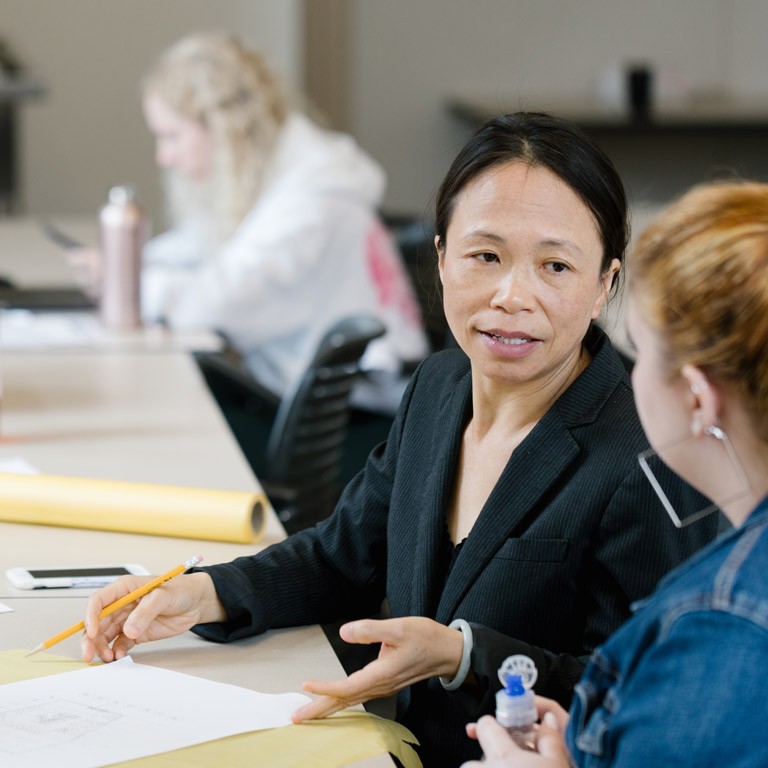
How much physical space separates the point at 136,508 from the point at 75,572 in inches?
6.0

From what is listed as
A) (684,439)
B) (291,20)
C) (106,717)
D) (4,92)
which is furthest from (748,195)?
(291,20)

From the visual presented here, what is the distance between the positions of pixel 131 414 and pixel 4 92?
2911 mm

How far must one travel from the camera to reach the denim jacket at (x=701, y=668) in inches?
26.0

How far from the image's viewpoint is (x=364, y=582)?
1260 mm

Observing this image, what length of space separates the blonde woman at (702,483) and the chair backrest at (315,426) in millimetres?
1532

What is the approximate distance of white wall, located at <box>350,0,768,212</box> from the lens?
552 centimetres

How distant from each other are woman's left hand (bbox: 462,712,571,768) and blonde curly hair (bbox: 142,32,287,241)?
7.17 ft

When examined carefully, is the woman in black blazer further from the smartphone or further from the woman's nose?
the smartphone

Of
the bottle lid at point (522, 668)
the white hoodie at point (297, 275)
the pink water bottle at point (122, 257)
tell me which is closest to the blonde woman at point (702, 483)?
the bottle lid at point (522, 668)

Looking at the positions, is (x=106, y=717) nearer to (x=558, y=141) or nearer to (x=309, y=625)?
(x=309, y=625)

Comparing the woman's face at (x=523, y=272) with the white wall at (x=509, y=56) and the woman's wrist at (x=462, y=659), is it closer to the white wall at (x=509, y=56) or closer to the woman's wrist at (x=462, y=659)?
the woman's wrist at (x=462, y=659)

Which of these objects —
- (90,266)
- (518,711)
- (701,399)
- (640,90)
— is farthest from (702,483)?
(640,90)

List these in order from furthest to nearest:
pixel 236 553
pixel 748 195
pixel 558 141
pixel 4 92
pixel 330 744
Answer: pixel 4 92
pixel 236 553
pixel 558 141
pixel 330 744
pixel 748 195

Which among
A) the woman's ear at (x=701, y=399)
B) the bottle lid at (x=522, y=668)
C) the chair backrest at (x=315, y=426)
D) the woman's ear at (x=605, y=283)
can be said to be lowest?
the chair backrest at (x=315, y=426)
